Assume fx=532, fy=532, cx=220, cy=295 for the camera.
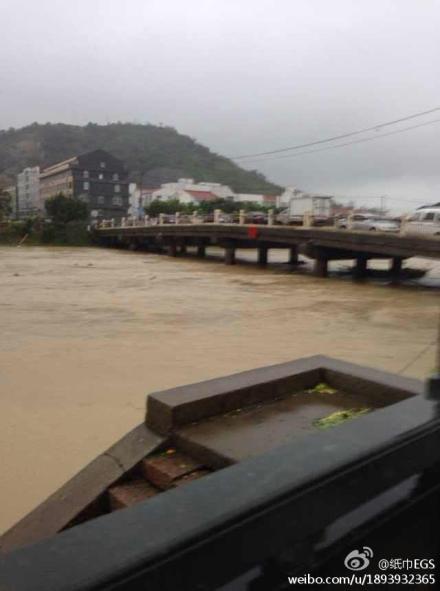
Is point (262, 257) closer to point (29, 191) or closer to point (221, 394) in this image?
point (221, 394)

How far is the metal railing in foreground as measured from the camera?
0.97 m

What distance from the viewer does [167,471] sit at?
10.1ft

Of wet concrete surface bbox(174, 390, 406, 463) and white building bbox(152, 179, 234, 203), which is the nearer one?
wet concrete surface bbox(174, 390, 406, 463)

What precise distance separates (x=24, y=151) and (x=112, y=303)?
11999cm

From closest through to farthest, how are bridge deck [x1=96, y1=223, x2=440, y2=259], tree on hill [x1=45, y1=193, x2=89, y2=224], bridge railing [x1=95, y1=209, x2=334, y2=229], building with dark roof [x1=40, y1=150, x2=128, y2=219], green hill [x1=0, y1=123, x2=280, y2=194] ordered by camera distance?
bridge deck [x1=96, y1=223, x2=440, y2=259], bridge railing [x1=95, y1=209, x2=334, y2=229], tree on hill [x1=45, y1=193, x2=89, y2=224], building with dark roof [x1=40, y1=150, x2=128, y2=219], green hill [x1=0, y1=123, x2=280, y2=194]

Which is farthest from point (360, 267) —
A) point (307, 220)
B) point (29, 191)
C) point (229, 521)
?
point (29, 191)

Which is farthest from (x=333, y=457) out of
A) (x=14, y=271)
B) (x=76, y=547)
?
(x=14, y=271)

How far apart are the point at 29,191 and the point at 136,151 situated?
43.7 metres

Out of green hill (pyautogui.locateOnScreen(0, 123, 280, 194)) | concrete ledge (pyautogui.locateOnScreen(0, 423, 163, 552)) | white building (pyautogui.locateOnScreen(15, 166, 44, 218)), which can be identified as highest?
green hill (pyautogui.locateOnScreen(0, 123, 280, 194))

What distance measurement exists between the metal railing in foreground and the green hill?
109384mm

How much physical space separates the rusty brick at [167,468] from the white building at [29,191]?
88.3 meters

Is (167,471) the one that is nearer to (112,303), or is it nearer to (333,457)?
(333,457)

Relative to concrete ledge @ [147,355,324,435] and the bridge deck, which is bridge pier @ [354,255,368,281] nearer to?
the bridge deck

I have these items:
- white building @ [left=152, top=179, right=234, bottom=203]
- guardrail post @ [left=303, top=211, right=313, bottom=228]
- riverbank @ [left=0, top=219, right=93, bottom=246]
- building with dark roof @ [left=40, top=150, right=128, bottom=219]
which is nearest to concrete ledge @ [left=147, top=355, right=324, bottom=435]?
guardrail post @ [left=303, top=211, right=313, bottom=228]
